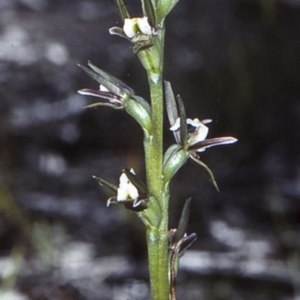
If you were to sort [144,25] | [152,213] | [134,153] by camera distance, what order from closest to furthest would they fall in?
[144,25] < [152,213] < [134,153]

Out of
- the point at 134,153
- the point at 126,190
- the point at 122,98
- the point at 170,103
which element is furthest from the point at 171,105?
the point at 134,153

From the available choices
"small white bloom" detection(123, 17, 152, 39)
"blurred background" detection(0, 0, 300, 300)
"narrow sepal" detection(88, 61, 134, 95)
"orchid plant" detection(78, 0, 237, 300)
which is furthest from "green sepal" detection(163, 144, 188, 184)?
"blurred background" detection(0, 0, 300, 300)

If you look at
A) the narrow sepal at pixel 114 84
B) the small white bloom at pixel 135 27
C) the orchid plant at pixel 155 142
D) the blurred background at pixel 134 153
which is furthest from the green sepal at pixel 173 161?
the blurred background at pixel 134 153

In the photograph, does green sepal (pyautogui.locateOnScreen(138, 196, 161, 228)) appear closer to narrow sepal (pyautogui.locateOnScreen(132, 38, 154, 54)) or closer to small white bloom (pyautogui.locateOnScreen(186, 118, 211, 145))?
small white bloom (pyautogui.locateOnScreen(186, 118, 211, 145))

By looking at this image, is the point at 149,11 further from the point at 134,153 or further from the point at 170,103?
the point at 134,153

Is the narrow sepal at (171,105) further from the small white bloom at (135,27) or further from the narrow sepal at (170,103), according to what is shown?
the small white bloom at (135,27)
